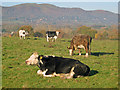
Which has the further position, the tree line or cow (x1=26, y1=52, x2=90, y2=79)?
the tree line

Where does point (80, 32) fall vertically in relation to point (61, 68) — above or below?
above

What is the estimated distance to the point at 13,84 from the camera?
950 cm

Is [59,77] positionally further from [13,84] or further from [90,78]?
[13,84]

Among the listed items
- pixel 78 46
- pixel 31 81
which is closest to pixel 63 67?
pixel 31 81

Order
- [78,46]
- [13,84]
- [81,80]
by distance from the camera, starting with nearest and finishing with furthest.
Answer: [13,84], [81,80], [78,46]

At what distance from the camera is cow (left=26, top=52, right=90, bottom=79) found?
10.5 meters

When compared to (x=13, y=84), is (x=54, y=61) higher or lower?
higher

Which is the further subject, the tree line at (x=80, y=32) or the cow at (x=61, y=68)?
the tree line at (x=80, y=32)

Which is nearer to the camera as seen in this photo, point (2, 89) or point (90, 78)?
point (2, 89)

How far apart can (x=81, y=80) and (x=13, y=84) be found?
349 cm

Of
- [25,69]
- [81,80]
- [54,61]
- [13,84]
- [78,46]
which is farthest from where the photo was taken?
[78,46]

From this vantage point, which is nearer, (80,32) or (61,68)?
(61,68)

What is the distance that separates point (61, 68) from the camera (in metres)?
10.6

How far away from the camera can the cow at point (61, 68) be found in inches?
413
